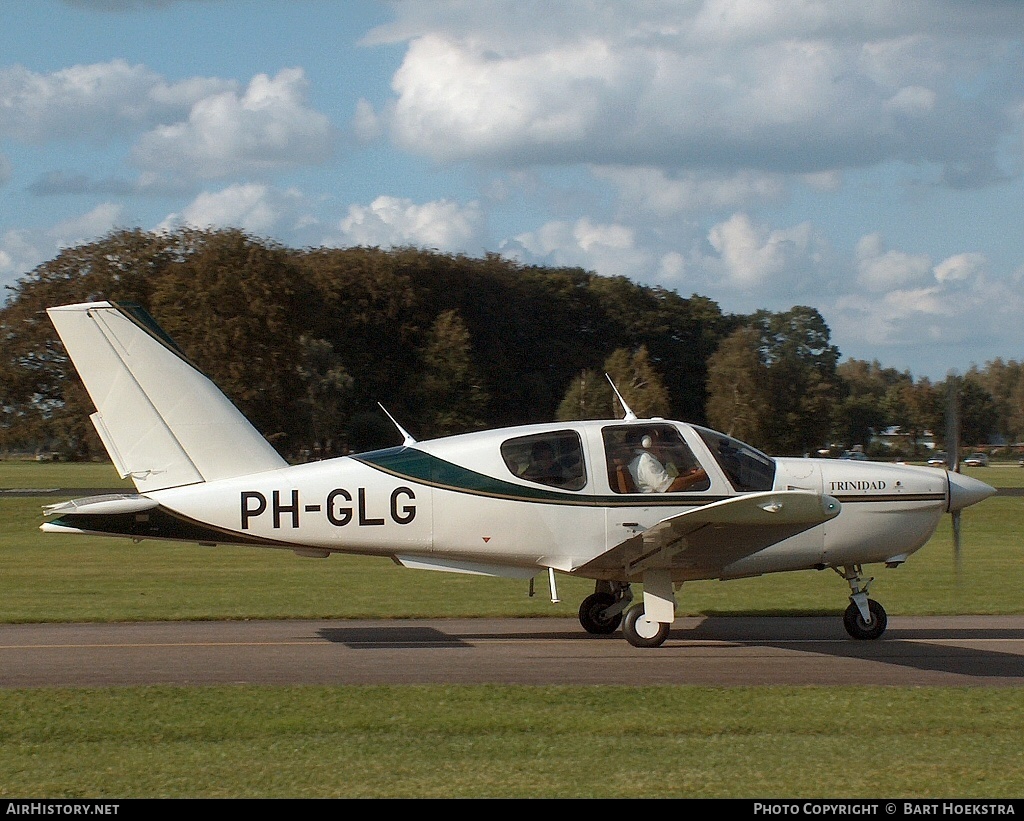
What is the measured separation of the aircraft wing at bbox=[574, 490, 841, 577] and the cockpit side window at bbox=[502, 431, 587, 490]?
0.81 metres

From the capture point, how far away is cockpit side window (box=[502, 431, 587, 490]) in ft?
36.5

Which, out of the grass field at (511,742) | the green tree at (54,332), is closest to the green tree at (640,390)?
the green tree at (54,332)

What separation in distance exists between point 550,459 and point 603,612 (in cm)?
202

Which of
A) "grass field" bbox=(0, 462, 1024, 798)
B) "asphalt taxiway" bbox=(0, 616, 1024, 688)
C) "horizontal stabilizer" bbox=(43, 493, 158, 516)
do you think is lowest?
"asphalt taxiway" bbox=(0, 616, 1024, 688)

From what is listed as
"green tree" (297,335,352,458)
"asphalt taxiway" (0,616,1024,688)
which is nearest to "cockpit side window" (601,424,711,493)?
"asphalt taxiway" (0,616,1024,688)

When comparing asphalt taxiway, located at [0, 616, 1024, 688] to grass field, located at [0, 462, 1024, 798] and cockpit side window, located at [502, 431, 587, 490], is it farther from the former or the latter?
cockpit side window, located at [502, 431, 587, 490]

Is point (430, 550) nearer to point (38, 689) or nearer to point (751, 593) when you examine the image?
point (38, 689)

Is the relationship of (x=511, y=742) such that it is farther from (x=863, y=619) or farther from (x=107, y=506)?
(x=863, y=619)

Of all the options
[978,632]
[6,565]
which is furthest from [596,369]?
A: [978,632]

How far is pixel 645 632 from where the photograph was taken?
36.1 ft

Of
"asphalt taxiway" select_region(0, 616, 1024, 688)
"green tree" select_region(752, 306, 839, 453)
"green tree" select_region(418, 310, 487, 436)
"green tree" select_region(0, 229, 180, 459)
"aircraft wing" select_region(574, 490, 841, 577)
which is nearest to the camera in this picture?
"asphalt taxiway" select_region(0, 616, 1024, 688)

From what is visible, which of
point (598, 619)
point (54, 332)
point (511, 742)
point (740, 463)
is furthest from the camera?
point (54, 332)

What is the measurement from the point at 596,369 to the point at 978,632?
53.1 meters

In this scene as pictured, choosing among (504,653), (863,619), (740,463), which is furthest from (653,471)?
(863,619)
